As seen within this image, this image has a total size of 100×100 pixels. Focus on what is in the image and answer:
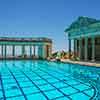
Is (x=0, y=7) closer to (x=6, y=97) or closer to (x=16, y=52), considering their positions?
(x=16, y=52)

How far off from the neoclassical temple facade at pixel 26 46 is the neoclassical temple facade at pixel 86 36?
558 centimetres

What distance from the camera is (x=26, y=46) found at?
33844 millimetres

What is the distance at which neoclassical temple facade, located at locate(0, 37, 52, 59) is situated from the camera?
→ 3228cm

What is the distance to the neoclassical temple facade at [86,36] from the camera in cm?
2289

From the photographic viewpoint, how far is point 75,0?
2247cm

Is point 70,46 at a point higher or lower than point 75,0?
lower

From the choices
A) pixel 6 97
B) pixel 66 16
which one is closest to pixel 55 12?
pixel 66 16

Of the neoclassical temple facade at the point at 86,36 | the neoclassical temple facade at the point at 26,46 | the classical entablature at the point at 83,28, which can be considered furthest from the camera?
the neoclassical temple facade at the point at 26,46

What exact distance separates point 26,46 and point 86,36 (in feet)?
39.9

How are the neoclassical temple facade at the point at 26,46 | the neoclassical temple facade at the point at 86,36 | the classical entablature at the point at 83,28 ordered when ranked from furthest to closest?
the neoclassical temple facade at the point at 26,46
the neoclassical temple facade at the point at 86,36
the classical entablature at the point at 83,28

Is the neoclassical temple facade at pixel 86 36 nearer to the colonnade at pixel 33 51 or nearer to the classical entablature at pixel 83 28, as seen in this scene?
the classical entablature at pixel 83 28

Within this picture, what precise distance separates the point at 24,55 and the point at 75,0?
13753 mm

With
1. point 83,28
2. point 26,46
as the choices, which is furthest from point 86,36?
point 26,46

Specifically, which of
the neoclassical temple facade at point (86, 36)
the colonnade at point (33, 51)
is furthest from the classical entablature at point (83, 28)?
the colonnade at point (33, 51)
